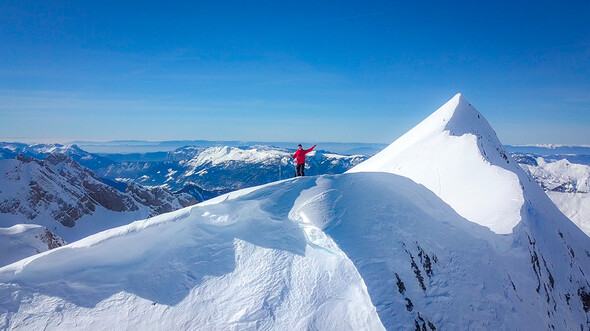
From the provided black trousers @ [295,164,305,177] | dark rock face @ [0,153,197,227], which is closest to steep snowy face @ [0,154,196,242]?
dark rock face @ [0,153,197,227]

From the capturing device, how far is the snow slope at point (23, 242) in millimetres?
21156

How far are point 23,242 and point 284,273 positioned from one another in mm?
25298

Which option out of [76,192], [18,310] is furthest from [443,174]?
[76,192]

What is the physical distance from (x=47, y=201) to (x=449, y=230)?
141 meters

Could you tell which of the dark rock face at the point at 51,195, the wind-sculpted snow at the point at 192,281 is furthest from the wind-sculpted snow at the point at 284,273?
the dark rock face at the point at 51,195

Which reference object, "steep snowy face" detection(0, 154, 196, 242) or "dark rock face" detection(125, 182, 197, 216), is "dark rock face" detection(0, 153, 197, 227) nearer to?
"steep snowy face" detection(0, 154, 196, 242)

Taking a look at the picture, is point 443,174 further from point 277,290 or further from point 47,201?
point 47,201

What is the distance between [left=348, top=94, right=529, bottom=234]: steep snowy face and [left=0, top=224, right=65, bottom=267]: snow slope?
29778 millimetres

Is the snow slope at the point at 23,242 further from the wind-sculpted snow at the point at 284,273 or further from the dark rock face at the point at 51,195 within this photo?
the dark rock face at the point at 51,195

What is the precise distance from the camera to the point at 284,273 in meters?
10.1

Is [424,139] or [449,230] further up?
[424,139]

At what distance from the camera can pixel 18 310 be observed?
872 cm

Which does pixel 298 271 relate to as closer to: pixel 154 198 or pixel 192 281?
pixel 192 281

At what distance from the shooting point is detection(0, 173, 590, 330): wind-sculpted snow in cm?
887
